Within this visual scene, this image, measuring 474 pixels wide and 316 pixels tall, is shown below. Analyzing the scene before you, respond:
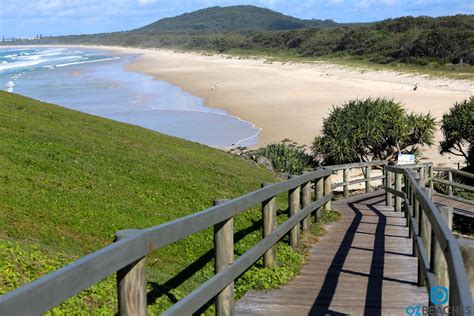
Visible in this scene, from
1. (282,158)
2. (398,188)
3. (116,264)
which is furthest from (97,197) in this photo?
(282,158)

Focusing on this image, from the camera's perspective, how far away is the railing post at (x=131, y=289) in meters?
3.75

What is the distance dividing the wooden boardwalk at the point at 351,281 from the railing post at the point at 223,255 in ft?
2.20

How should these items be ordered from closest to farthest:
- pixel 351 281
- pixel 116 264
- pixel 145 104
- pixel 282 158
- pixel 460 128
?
pixel 116 264 → pixel 351 281 → pixel 282 158 → pixel 460 128 → pixel 145 104

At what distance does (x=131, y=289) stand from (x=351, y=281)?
3985 millimetres

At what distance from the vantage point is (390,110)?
2619 centimetres

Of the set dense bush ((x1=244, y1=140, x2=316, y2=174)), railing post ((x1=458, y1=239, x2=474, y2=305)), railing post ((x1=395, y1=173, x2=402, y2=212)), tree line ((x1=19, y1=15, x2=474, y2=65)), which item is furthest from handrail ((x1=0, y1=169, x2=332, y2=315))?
tree line ((x1=19, y1=15, x2=474, y2=65))

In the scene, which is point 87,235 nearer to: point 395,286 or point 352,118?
point 395,286

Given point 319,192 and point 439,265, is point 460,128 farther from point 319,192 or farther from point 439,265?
point 439,265

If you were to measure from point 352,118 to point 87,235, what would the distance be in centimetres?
1922

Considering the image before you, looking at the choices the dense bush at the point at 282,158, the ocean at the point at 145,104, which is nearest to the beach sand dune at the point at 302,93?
the ocean at the point at 145,104

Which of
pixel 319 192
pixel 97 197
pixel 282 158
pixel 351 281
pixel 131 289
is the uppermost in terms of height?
pixel 131 289

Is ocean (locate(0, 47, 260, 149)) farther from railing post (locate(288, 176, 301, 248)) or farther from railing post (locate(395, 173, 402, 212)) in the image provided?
railing post (locate(288, 176, 301, 248))

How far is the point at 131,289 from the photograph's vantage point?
378 cm

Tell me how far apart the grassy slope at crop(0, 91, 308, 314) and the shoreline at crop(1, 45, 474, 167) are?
16.5 metres
